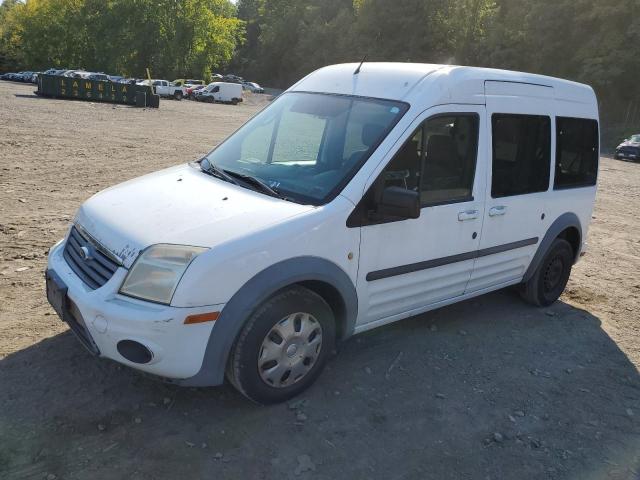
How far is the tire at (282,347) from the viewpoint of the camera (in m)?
3.17

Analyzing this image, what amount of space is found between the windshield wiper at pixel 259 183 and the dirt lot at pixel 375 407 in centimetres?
131

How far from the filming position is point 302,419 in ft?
11.1

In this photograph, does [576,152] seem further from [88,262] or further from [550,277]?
[88,262]

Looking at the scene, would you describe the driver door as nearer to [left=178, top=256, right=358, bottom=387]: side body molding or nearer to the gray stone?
[left=178, top=256, right=358, bottom=387]: side body molding

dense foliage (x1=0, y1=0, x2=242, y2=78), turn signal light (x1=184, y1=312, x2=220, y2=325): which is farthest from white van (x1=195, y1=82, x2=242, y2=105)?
turn signal light (x1=184, y1=312, x2=220, y2=325)

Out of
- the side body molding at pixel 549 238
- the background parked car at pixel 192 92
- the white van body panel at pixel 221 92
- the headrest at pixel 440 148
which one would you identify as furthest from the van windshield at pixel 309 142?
A: the background parked car at pixel 192 92

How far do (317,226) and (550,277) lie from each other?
124 inches

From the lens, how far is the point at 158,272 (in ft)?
9.70

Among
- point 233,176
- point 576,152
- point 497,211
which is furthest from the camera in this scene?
point 576,152

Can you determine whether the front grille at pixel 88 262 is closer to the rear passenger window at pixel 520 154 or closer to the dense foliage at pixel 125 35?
the rear passenger window at pixel 520 154

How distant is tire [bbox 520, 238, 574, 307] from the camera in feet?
17.4

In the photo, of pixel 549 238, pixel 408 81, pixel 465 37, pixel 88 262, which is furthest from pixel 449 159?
pixel 465 37

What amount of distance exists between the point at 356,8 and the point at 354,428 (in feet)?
246

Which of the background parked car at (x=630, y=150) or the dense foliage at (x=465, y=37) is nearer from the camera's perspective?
the background parked car at (x=630, y=150)
